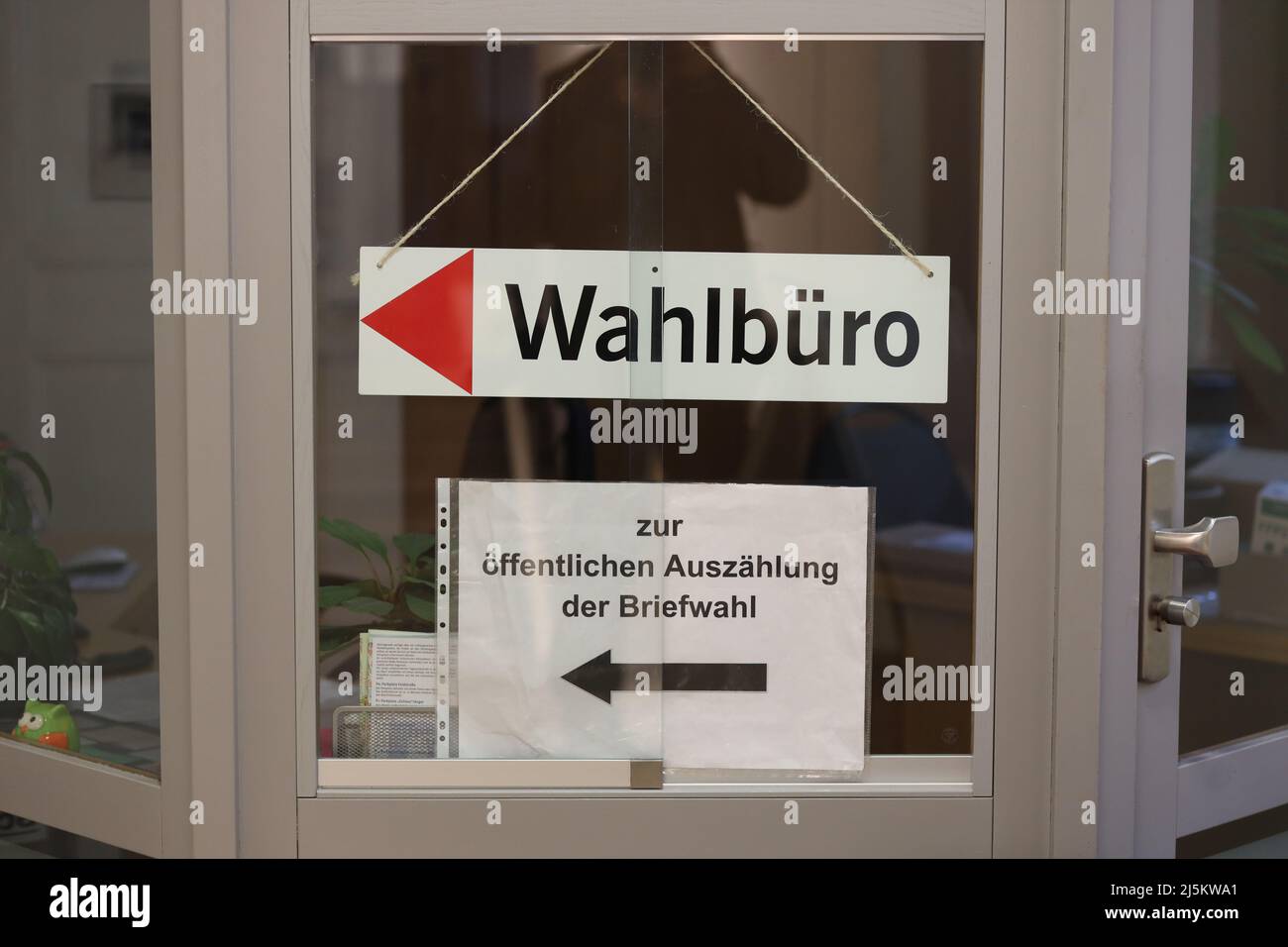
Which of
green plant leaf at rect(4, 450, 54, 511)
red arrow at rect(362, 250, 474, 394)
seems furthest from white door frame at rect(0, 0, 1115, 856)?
green plant leaf at rect(4, 450, 54, 511)

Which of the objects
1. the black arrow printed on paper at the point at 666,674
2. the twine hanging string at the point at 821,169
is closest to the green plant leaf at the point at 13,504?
the black arrow printed on paper at the point at 666,674

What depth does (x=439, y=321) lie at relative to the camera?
1489 mm

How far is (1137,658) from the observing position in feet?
4.85

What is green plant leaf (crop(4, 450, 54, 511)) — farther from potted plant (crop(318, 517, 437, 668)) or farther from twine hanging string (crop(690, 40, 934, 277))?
twine hanging string (crop(690, 40, 934, 277))

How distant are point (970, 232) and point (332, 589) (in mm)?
989

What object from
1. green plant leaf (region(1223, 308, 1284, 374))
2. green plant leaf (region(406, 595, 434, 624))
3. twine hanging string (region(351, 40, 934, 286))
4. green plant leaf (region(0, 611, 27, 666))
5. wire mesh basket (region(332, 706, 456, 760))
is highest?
twine hanging string (region(351, 40, 934, 286))

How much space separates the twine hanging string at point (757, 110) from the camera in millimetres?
1463

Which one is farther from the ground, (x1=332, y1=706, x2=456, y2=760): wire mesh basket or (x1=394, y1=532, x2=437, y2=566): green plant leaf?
(x1=394, y1=532, x2=437, y2=566): green plant leaf

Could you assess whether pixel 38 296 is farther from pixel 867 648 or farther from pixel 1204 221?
pixel 1204 221

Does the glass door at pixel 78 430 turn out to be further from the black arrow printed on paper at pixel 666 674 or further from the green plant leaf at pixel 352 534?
the black arrow printed on paper at pixel 666 674

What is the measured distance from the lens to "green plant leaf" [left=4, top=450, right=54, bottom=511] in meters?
1.59

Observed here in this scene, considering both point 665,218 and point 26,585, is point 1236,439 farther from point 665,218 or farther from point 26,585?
point 26,585

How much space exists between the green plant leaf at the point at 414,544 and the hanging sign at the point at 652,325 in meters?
0.20
